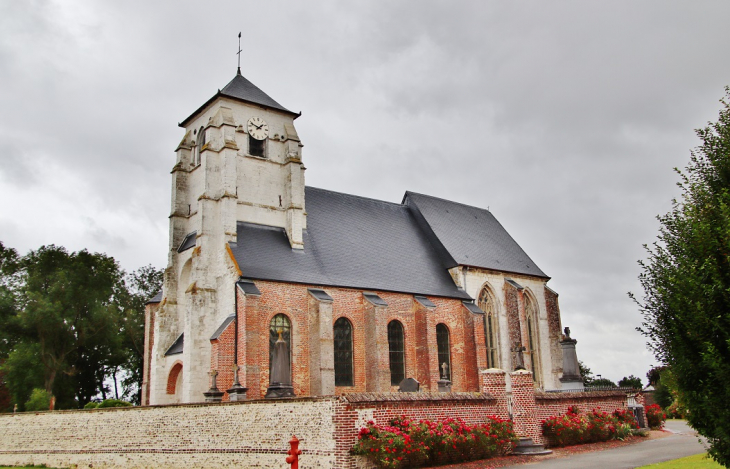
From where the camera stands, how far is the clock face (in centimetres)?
2988

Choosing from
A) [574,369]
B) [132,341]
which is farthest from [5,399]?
[574,369]

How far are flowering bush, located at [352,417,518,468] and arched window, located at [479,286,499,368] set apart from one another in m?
14.5

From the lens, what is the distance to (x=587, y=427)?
20.1 metres

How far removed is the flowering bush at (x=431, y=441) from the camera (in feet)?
46.1

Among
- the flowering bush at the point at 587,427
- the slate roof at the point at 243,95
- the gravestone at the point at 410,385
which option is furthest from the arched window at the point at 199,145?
the flowering bush at the point at 587,427

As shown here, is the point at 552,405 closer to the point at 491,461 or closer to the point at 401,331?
the point at 491,461

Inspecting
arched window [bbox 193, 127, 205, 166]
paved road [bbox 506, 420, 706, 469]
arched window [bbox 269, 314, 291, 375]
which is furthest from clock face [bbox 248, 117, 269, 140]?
paved road [bbox 506, 420, 706, 469]

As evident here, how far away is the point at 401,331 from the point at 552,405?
31.9 feet

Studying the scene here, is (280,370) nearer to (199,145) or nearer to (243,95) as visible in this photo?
(199,145)

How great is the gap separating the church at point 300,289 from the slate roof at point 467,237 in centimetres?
18

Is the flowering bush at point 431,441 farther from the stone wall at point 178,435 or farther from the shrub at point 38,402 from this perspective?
the shrub at point 38,402

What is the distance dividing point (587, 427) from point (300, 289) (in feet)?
39.9

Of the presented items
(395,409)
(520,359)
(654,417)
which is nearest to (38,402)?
(520,359)

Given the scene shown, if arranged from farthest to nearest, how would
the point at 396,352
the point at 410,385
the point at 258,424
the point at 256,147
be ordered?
the point at 256,147
the point at 396,352
the point at 410,385
the point at 258,424
